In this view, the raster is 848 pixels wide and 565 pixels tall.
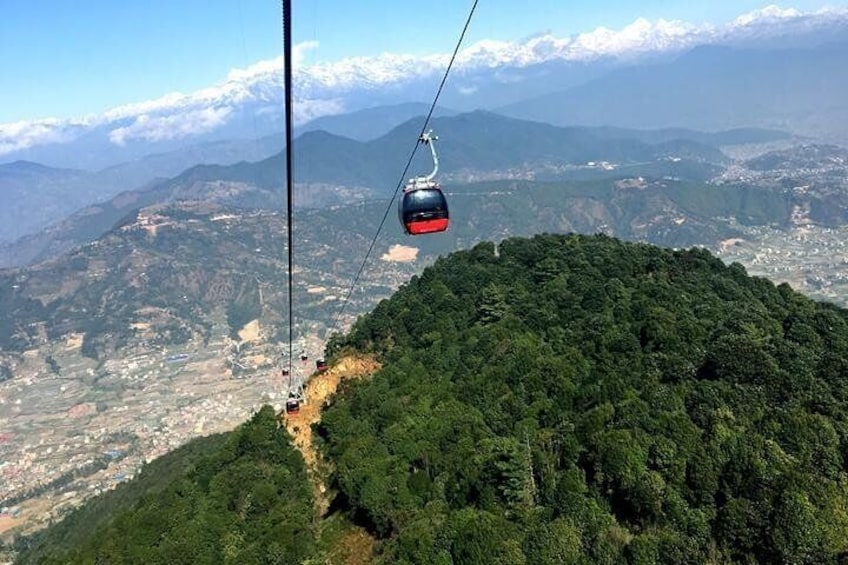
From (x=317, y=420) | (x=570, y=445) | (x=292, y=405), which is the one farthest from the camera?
(x=317, y=420)

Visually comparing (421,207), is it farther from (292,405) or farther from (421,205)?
(292,405)

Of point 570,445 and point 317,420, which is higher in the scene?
point 570,445

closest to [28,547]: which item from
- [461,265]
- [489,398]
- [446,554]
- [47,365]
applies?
[461,265]

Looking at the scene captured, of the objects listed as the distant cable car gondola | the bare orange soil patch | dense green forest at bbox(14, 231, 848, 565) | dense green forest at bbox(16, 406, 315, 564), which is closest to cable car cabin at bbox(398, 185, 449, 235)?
the distant cable car gondola

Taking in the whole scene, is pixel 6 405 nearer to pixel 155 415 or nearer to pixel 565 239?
pixel 155 415

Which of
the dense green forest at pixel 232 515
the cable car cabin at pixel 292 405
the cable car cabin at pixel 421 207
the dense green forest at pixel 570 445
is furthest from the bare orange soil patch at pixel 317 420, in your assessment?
the cable car cabin at pixel 421 207

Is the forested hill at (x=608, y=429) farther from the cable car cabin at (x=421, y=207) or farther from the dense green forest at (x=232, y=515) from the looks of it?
the cable car cabin at (x=421, y=207)

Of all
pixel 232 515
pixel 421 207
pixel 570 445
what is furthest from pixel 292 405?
pixel 421 207
